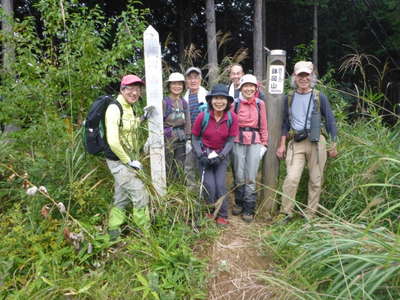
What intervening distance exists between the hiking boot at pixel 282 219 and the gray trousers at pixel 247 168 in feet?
1.07

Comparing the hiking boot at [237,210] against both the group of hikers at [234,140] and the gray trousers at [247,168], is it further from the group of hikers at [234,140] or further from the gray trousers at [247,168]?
the gray trousers at [247,168]

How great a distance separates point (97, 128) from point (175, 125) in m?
0.95

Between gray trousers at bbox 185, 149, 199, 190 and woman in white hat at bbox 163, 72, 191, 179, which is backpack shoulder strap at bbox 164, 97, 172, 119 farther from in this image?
gray trousers at bbox 185, 149, 199, 190

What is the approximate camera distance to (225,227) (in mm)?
3225

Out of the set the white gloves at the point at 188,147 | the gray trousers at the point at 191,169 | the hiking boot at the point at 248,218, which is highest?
the white gloves at the point at 188,147

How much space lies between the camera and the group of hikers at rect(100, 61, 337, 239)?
3.00m

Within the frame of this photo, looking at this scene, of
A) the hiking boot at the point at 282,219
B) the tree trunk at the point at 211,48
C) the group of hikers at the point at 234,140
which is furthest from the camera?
the tree trunk at the point at 211,48

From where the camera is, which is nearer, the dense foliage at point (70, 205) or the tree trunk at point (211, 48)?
the dense foliage at point (70, 205)

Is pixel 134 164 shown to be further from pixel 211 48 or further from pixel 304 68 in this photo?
pixel 211 48

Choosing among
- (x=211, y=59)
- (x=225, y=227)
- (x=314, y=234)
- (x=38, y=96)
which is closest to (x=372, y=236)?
(x=314, y=234)

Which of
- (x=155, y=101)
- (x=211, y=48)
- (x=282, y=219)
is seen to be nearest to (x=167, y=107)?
(x=155, y=101)

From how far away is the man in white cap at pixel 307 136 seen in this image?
326 cm

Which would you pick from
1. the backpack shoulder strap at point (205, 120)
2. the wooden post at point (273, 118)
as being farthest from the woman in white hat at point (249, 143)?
the backpack shoulder strap at point (205, 120)

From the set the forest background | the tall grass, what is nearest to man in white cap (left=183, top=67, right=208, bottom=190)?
the forest background
